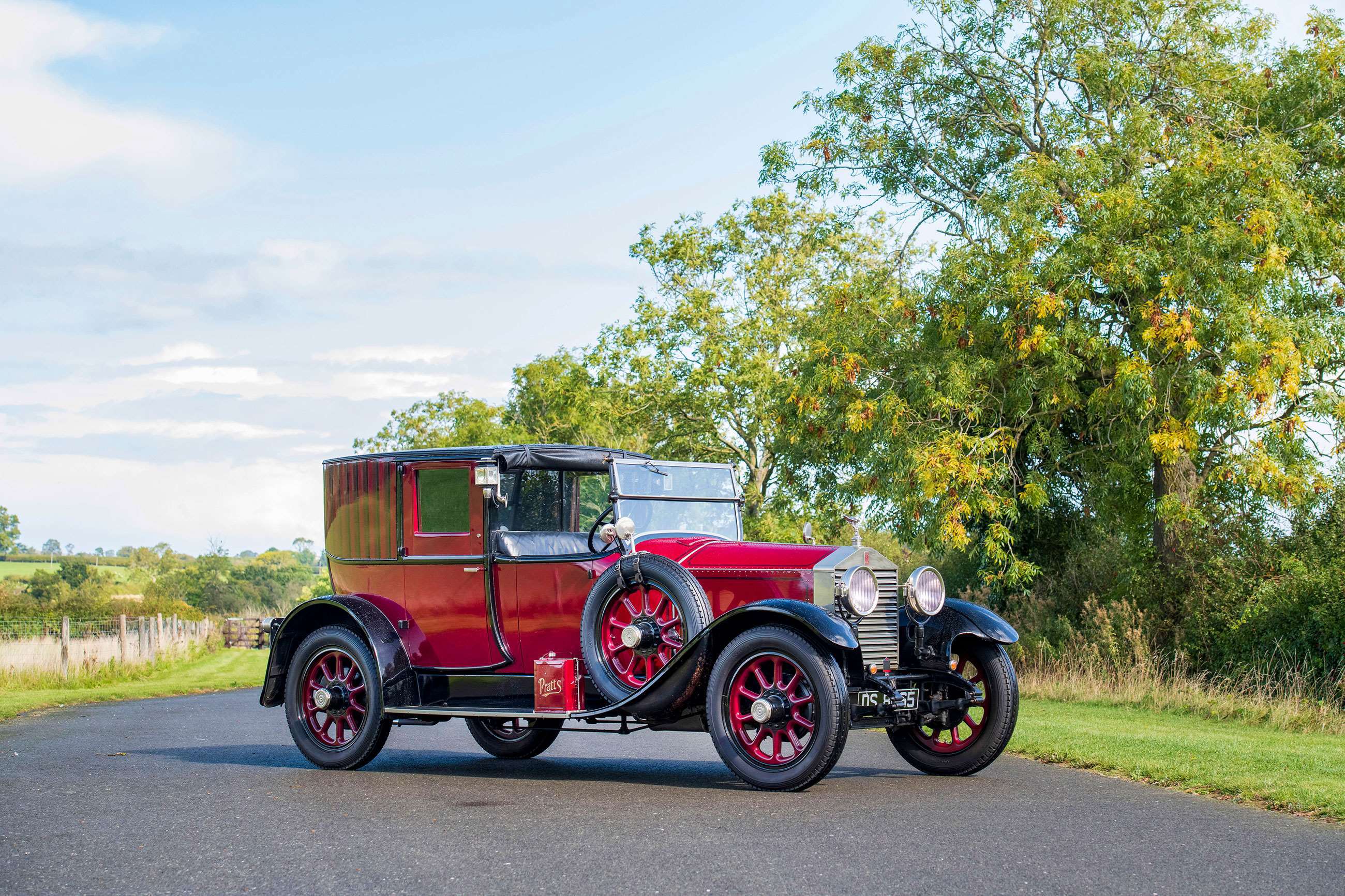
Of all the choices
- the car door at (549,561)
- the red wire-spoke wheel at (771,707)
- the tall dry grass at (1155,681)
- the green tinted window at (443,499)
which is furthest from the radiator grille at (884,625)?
the tall dry grass at (1155,681)

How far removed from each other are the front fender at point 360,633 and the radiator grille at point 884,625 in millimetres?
3473

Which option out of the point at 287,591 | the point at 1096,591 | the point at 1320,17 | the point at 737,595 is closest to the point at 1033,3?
the point at 1320,17

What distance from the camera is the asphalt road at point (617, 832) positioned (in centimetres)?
587

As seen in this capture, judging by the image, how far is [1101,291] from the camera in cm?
2045

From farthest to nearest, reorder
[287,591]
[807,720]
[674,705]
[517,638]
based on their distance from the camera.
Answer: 1. [287,591]
2. [517,638]
3. [674,705]
4. [807,720]

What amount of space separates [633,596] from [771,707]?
1600mm

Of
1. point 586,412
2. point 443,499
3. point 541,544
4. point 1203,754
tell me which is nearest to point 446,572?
point 443,499

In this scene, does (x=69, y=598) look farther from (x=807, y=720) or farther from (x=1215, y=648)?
(x=807, y=720)

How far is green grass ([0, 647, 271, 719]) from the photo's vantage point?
66.3 feet

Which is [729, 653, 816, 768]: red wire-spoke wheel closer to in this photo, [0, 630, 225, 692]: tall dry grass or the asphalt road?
the asphalt road

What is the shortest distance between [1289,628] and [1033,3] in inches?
457

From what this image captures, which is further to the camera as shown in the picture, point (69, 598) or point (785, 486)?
point (69, 598)

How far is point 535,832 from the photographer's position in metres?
7.11

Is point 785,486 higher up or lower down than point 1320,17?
lower down
